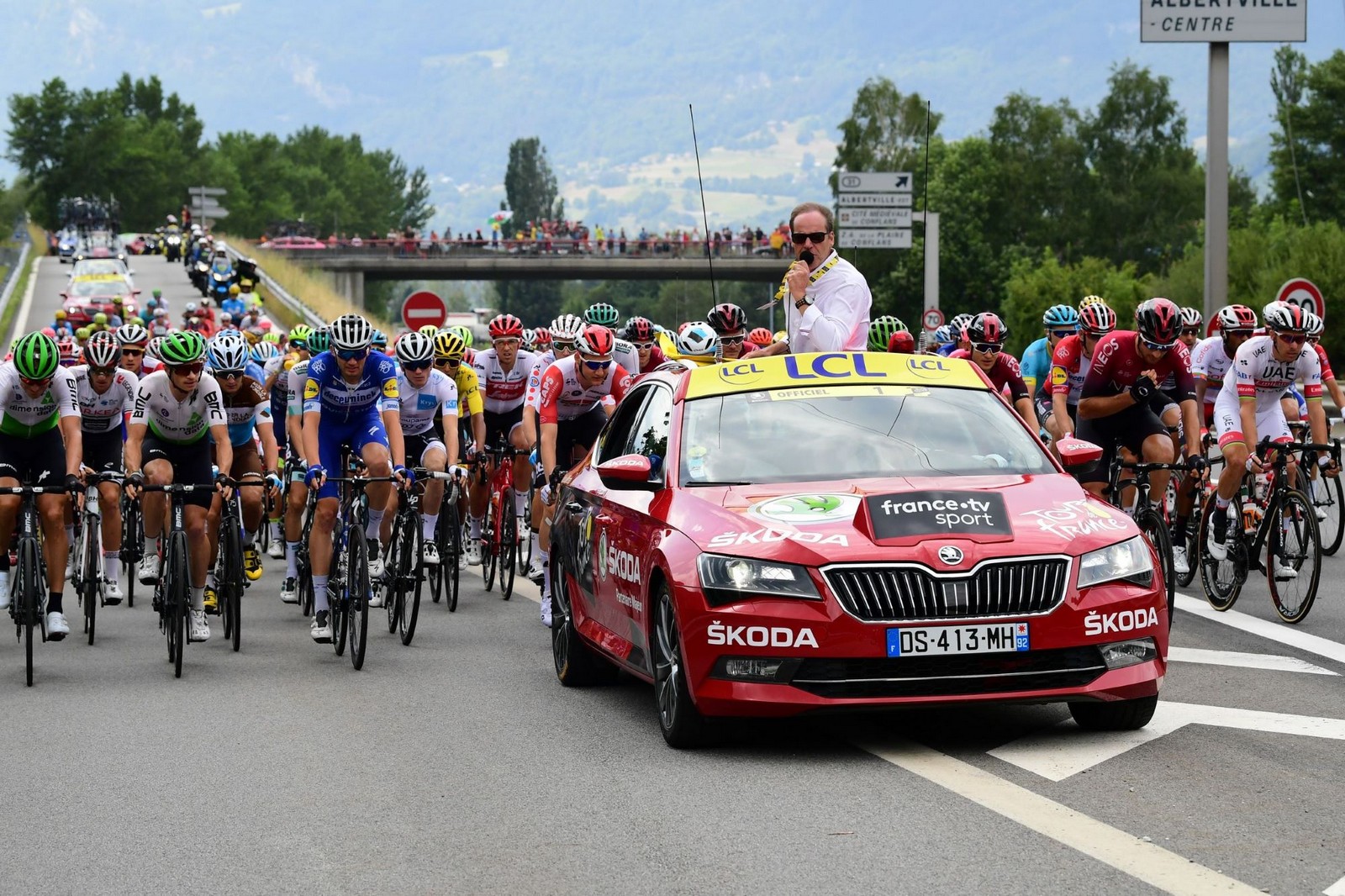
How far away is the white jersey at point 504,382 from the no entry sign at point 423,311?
1418 centimetres

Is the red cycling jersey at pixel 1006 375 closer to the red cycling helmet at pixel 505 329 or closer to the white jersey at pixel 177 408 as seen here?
the red cycling helmet at pixel 505 329

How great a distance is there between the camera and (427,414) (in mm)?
14836

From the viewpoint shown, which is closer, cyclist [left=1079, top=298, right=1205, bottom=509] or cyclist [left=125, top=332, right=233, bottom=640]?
cyclist [left=125, top=332, right=233, bottom=640]

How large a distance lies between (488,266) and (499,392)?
4671 inches

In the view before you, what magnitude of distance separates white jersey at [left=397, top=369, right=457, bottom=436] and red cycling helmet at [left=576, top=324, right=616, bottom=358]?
1.16 m

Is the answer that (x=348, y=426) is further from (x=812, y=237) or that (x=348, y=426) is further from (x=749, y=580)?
(x=749, y=580)

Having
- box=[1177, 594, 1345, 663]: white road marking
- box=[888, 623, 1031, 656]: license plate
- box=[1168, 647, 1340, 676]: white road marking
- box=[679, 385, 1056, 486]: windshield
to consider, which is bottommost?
box=[1177, 594, 1345, 663]: white road marking

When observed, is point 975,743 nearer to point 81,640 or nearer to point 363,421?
point 363,421

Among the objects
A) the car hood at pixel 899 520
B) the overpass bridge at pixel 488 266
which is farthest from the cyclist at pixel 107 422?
the overpass bridge at pixel 488 266

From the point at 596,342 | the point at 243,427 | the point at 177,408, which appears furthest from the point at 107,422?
the point at 596,342

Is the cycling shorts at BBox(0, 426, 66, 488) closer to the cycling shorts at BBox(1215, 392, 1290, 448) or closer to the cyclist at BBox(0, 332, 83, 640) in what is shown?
the cyclist at BBox(0, 332, 83, 640)

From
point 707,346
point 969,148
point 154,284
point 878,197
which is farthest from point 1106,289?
point 707,346

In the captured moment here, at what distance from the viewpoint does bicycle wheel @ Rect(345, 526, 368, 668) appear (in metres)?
11.6

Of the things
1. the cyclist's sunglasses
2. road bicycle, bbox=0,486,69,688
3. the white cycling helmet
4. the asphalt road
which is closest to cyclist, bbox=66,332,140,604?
road bicycle, bbox=0,486,69,688
